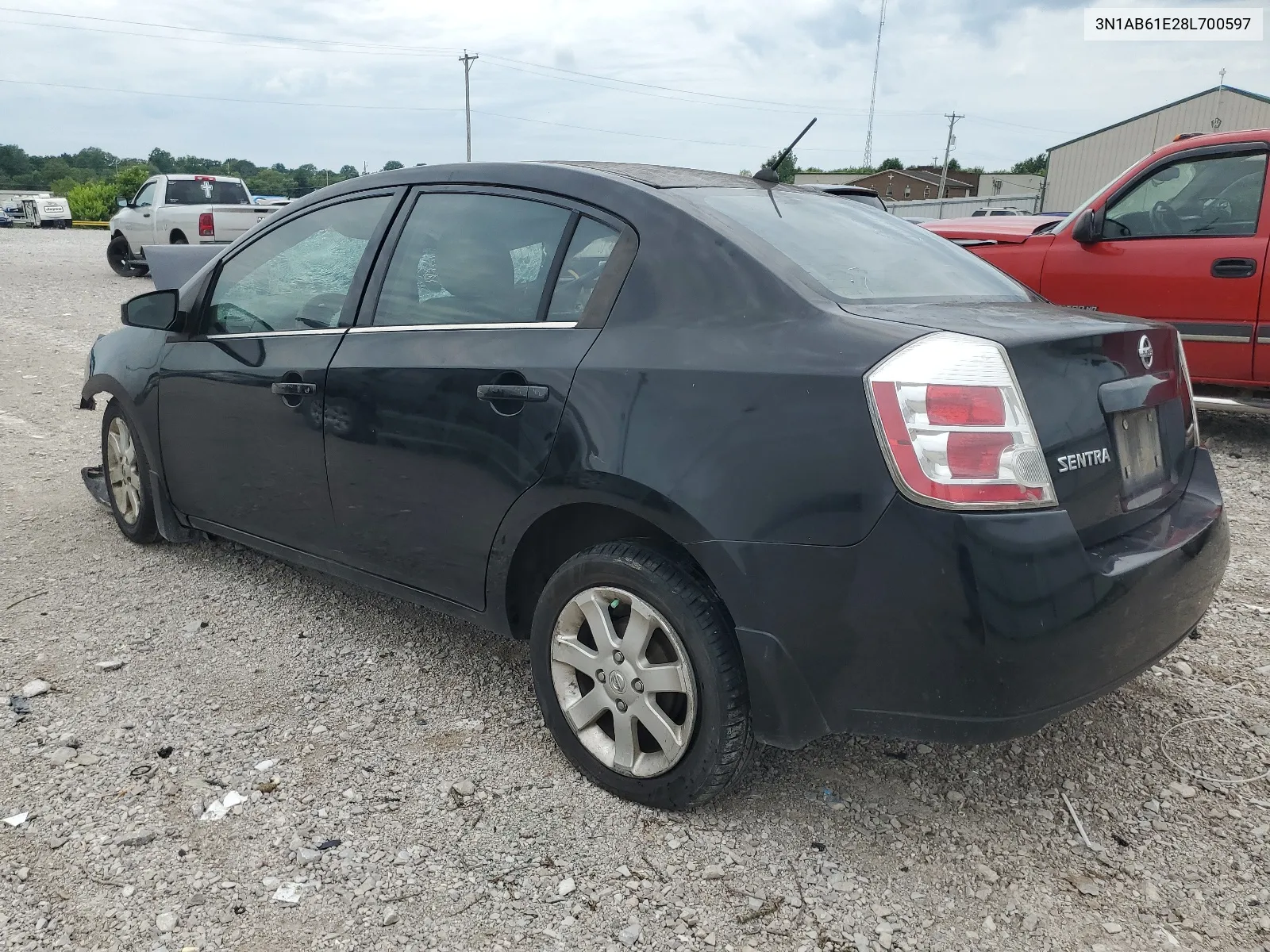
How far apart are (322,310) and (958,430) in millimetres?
2238

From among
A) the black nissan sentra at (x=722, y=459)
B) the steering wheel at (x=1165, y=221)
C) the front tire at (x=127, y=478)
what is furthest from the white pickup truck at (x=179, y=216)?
the black nissan sentra at (x=722, y=459)

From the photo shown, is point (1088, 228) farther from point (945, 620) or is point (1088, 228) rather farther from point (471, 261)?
point (945, 620)

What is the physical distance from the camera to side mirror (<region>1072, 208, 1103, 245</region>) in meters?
6.57

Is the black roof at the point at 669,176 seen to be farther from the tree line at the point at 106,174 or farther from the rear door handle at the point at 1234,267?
the tree line at the point at 106,174

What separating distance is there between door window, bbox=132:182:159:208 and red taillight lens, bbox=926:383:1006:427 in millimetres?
19111

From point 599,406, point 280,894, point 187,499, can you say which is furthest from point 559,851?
point 187,499

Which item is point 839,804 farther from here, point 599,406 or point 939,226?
point 939,226

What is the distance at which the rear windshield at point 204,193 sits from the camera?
60.4ft

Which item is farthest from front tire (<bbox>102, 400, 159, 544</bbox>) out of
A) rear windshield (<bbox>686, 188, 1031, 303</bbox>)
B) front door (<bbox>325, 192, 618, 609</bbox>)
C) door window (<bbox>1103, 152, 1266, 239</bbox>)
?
door window (<bbox>1103, 152, 1266, 239</bbox>)

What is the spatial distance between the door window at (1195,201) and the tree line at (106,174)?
64.8ft

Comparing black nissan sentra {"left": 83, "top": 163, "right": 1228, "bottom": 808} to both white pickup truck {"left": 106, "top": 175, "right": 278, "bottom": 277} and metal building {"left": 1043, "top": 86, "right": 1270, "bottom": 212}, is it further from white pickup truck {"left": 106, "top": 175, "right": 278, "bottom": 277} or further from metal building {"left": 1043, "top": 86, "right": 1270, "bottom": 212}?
metal building {"left": 1043, "top": 86, "right": 1270, "bottom": 212}

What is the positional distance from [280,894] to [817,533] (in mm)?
1484

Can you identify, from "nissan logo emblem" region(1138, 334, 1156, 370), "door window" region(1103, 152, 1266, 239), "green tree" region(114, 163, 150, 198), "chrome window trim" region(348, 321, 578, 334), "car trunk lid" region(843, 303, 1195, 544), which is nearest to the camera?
"car trunk lid" region(843, 303, 1195, 544)

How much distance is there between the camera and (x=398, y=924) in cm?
225
